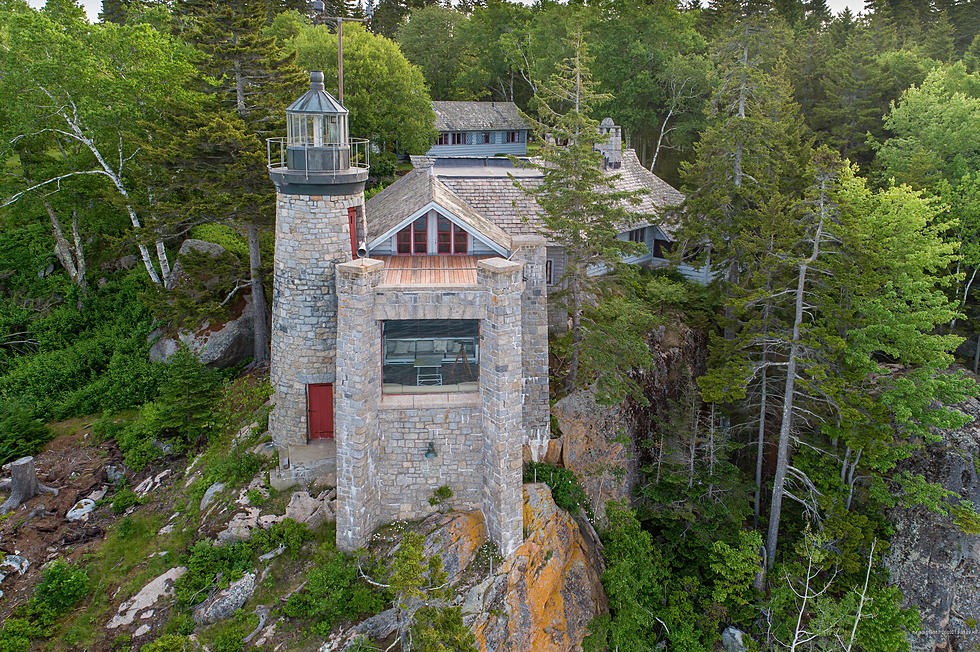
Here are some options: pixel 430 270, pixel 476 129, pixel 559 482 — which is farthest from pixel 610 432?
pixel 476 129

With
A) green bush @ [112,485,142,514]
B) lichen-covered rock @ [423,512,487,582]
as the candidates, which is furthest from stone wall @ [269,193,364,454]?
green bush @ [112,485,142,514]

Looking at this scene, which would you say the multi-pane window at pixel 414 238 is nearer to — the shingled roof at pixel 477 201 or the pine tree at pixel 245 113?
the shingled roof at pixel 477 201

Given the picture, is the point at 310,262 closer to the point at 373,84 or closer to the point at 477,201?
the point at 477,201

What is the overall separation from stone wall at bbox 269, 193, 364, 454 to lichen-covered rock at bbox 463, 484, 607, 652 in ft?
22.8

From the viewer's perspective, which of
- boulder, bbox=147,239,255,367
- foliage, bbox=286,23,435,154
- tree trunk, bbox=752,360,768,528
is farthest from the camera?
foliage, bbox=286,23,435,154

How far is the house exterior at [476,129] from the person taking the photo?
44.4m

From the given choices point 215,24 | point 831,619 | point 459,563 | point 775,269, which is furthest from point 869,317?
point 215,24

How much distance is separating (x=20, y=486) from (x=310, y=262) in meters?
13.1

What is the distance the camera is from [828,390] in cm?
1892

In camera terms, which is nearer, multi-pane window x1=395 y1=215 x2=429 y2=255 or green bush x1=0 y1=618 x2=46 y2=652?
green bush x1=0 y1=618 x2=46 y2=652

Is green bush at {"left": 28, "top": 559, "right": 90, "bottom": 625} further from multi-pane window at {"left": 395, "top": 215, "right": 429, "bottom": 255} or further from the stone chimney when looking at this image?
the stone chimney

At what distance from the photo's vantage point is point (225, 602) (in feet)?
52.8

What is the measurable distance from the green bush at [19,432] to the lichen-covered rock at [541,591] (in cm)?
1813

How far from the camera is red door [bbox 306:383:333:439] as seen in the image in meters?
18.8
